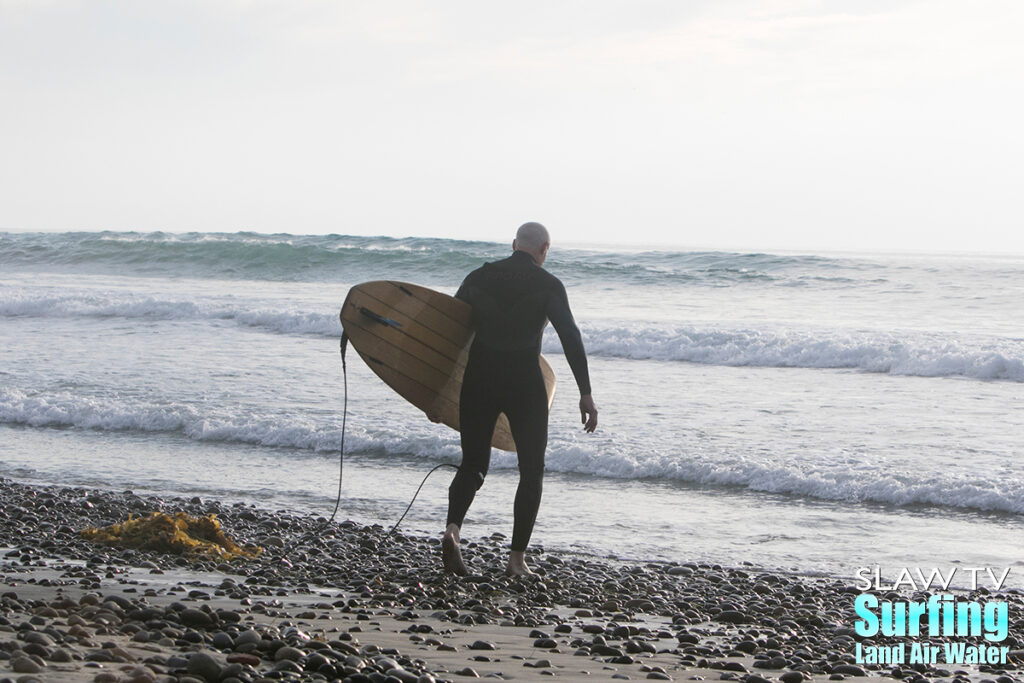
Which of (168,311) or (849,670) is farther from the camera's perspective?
(168,311)

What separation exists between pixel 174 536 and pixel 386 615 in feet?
5.97

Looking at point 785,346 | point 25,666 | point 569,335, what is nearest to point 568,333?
point 569,335

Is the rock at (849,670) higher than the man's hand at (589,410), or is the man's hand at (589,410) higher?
the man's hand at (589,410)

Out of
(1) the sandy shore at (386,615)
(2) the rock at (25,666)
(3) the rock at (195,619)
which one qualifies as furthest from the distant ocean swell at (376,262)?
(2) the rock at (25,666)

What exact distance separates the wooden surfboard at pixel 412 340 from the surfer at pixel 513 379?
1.71 ft

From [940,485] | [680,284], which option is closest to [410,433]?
[940,485]

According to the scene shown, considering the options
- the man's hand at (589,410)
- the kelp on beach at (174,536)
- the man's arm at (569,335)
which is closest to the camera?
the man's hand at (589,410)

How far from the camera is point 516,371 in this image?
526 centimetres

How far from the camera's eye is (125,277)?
1283 inches

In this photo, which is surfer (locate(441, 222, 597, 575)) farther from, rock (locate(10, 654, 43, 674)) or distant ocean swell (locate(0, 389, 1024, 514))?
distant ocean swell (locate(0, 389, 1024, 514))

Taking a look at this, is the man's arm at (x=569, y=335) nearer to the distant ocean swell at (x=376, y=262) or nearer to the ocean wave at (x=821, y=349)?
the ocean wave at (x=821, y=349)

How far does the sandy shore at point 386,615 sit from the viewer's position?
3.42 metres

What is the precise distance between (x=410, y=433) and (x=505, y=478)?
1.52m

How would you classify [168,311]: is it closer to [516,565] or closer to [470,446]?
[470,446]
